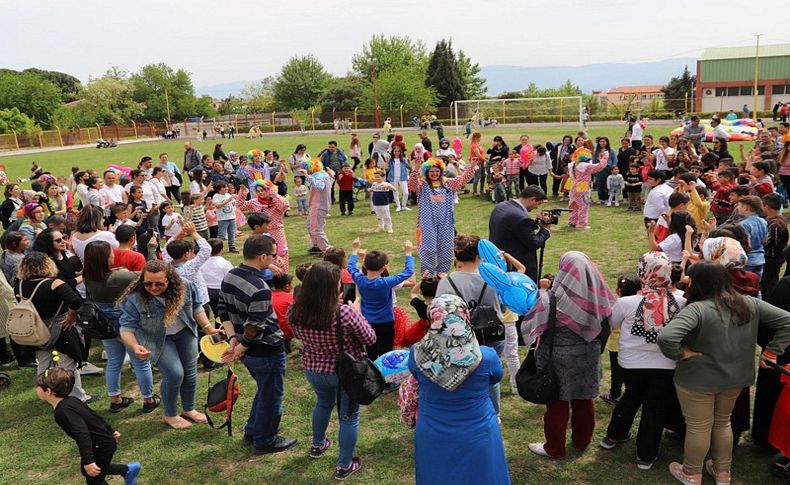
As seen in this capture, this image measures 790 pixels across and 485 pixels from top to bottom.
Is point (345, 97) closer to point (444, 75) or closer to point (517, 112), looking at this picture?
point (444, 75)

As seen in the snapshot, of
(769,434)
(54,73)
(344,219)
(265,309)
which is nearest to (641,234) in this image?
(344,219)

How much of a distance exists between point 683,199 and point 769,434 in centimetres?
322

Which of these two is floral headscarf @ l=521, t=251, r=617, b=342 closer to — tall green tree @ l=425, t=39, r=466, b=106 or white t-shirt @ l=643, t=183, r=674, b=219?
white t-shirt @ l=643, t=183, r=674, b=219

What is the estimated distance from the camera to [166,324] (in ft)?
16.4

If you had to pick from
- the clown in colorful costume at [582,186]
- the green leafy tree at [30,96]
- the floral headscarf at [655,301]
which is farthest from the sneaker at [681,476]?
the green leafy tree at [30,96]

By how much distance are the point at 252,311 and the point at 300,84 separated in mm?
83634

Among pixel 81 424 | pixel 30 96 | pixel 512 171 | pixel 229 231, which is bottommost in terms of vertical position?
pixel 81 424

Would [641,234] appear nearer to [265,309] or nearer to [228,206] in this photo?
[228,206]

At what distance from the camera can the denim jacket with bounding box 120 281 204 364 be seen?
196 inches

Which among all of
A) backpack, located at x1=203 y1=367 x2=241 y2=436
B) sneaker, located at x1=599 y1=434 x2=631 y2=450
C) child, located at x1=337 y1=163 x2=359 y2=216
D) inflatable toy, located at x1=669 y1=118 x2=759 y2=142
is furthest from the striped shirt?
inflatable toy, located at x1=669 y1=118 x2=759 y2=142

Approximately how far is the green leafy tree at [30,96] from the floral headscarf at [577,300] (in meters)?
80.7

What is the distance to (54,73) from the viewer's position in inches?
4146

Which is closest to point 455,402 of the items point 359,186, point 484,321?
point 484,321

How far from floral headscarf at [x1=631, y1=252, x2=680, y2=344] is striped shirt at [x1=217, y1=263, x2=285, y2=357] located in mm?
2772
